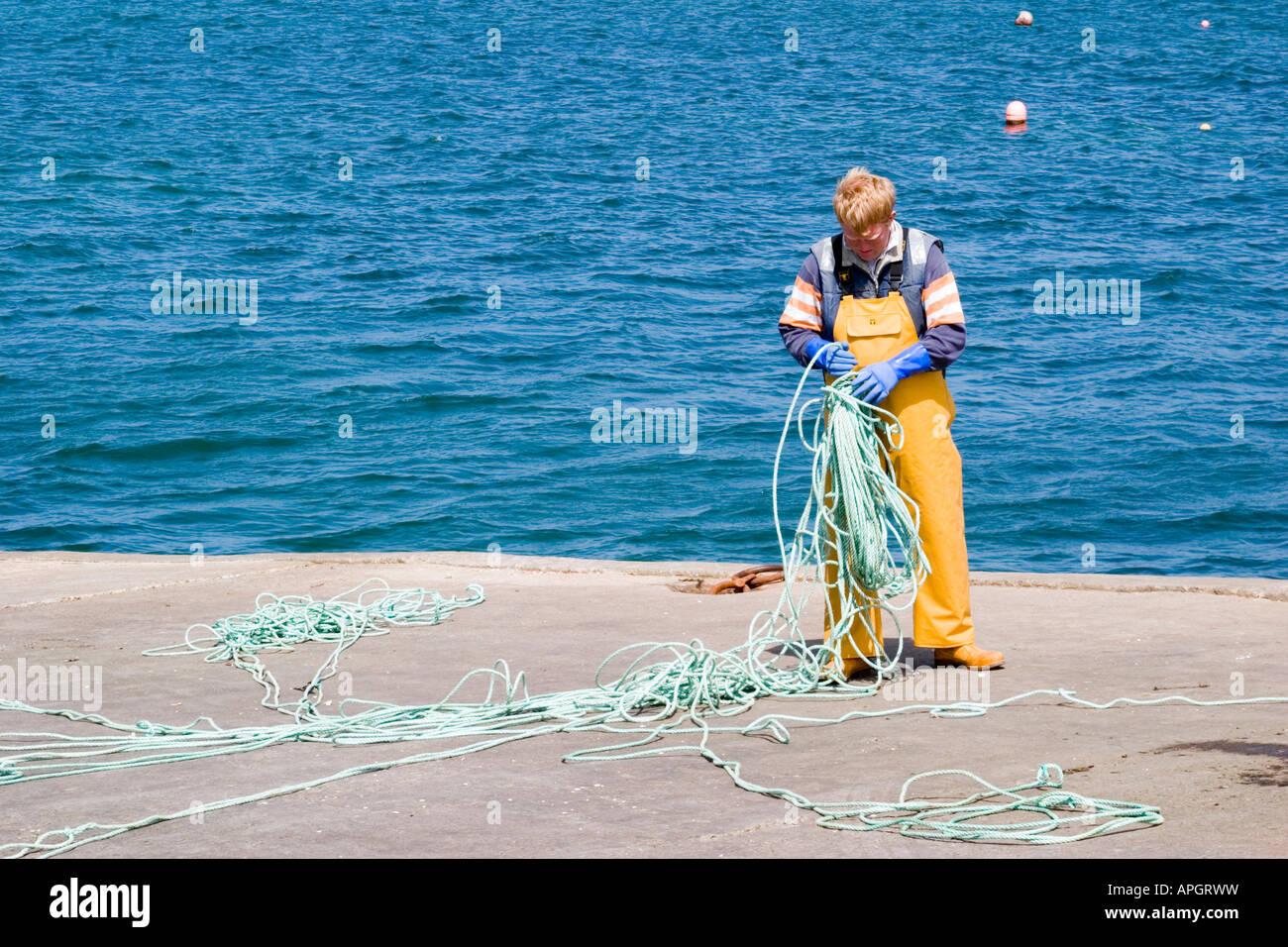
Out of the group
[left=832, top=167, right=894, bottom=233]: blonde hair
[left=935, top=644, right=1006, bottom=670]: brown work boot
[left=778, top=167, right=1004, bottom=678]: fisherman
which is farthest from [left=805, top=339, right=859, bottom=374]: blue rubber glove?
[left=935, top=644, right=1006, bottom=670]: brown work boot

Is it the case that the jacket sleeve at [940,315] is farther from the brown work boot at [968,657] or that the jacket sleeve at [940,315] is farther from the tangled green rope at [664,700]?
the brown work boot at [968,657]

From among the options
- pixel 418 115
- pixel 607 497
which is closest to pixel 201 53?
pixel 418 115

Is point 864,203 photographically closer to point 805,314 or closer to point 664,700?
point 805,314

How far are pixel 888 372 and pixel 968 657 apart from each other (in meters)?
1.16

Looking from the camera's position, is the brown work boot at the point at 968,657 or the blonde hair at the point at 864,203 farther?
the brown work boot at the point at 968,657

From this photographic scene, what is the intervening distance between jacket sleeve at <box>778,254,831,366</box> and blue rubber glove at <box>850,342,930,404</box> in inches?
10.7

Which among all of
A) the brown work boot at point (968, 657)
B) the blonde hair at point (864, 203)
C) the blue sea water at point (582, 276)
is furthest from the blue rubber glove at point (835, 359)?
the blue sea water at point (582, 276)

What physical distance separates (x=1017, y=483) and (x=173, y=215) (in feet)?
46.7

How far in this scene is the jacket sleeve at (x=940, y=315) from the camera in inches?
206

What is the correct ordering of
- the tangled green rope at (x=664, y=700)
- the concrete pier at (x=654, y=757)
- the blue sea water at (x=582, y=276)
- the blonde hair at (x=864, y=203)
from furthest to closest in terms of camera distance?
the blue sea water at (x=582, y=276)
the blonde hair at (x=864, y=203)
the tangled green rope at (x=664, y=700)
the concrete pier at (x=654, y=757)

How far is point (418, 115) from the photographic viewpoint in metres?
28.2

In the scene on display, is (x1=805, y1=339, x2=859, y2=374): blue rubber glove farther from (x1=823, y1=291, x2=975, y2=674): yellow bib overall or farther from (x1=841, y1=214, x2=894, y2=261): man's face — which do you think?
(x1=841, y1=214, x2=894, y2=261): man's face

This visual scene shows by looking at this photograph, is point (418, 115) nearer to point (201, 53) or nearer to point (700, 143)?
point (700, 143)

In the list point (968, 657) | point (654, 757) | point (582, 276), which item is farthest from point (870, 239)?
point (582, 276)
